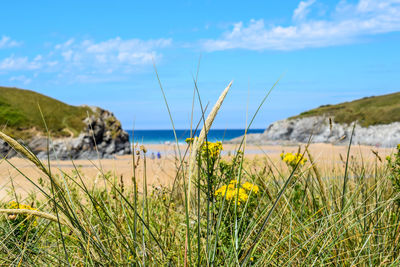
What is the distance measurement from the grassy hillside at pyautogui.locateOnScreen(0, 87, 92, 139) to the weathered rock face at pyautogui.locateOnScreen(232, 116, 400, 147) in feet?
41.1

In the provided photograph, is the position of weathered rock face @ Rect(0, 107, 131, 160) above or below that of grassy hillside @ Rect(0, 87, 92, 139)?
below

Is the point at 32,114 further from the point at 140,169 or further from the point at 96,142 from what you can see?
the point at 140,169

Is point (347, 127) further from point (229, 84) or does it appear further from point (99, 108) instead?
point (229, 84)

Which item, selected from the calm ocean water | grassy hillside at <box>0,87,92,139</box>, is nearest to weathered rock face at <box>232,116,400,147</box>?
the calm ocean water

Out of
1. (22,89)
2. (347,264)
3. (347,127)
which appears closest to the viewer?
(347,264)

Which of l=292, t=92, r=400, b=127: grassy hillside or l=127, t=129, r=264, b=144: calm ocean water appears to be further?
l=292, t=92, r=400, b=127: grassy hillside

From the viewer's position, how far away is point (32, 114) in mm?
22484

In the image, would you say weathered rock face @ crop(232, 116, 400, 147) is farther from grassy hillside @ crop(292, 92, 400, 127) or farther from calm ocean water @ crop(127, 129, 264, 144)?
calm ocean water @ crop(127, 129, 264, 144)

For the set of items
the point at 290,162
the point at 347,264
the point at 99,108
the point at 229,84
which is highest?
the point at 99,108

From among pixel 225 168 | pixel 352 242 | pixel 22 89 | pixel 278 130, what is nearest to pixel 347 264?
pixel 352 242

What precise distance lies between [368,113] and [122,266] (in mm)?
50032

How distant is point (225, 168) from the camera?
7.76ft

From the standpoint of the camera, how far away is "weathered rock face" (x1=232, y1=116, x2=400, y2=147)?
38.5 m

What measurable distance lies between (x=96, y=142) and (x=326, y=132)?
33.2m
